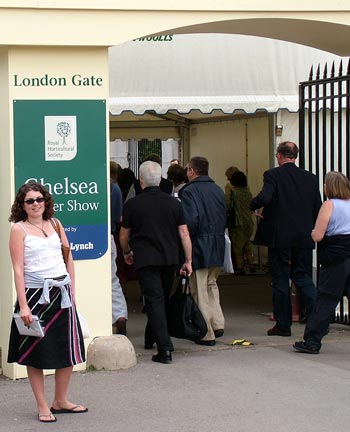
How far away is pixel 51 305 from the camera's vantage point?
6414 millimetres

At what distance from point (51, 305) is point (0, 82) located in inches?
94.6

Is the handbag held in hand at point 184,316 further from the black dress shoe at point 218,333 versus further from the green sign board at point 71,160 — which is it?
the green sign board at point 71,160

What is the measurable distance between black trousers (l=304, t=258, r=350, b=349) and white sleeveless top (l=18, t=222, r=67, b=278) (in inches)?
117

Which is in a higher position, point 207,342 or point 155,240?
point 155,240

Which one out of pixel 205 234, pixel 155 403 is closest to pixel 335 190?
pixel 205 234

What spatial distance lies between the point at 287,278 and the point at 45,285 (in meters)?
3.72

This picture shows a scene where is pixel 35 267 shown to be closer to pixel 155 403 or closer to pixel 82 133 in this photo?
pixel 155 403

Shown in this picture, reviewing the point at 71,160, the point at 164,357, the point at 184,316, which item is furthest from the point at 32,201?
the point at 184,316

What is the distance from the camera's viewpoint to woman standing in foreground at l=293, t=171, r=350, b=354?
28.0 ft

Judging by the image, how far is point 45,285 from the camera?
6.38 metres

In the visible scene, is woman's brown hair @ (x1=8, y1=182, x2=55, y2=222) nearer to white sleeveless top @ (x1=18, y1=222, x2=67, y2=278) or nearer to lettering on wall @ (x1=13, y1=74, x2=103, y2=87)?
white sleeveless top @ (x1=18, y1=222, x2=67, y2=278)

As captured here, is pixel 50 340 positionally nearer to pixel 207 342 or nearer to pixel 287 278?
pixel 207 342

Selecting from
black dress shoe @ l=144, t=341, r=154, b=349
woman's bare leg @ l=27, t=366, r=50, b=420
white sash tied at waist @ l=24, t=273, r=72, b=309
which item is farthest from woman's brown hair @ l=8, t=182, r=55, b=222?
black dress shoe @ l=144, t=341, r=154, b=349

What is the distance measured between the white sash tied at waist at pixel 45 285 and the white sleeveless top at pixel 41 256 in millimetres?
34
